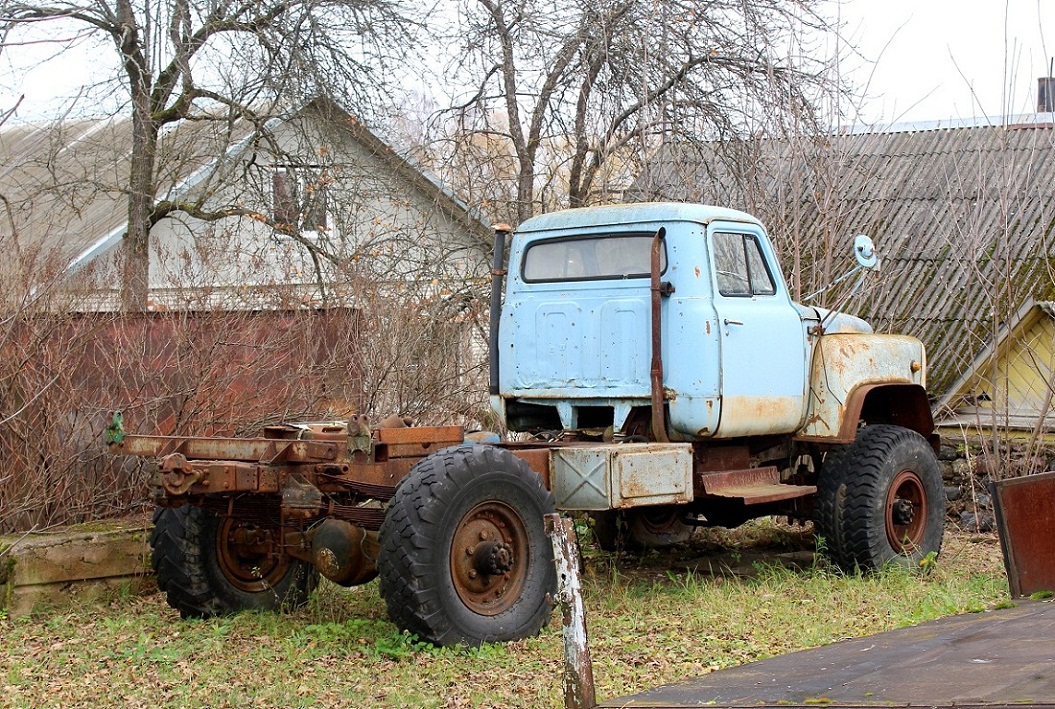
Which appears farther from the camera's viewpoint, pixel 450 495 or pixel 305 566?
pixel 305 566

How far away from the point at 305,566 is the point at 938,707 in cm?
417

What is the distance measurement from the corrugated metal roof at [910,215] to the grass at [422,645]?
426cm

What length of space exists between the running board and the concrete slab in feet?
5.59

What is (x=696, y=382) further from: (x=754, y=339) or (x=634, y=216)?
(x=634, y=216)

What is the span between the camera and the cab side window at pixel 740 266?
8625 mm

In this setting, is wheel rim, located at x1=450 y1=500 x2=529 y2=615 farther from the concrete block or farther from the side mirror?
the side mirror

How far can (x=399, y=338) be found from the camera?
11.3m

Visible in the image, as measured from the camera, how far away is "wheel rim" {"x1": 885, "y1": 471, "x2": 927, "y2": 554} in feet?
30.4


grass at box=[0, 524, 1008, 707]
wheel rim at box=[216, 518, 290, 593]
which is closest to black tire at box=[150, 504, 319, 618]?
wheel rim at box=[216, 518, 290, 593]

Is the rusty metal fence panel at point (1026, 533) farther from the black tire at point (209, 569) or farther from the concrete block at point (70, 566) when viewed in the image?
the concrete block at point (70, 566)

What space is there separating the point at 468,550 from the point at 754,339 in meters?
2.65

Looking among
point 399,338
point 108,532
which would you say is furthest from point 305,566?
point 399,338

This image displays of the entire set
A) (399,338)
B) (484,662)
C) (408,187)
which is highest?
(408,187)

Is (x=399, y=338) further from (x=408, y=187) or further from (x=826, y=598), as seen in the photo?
(x=408, y=187)
